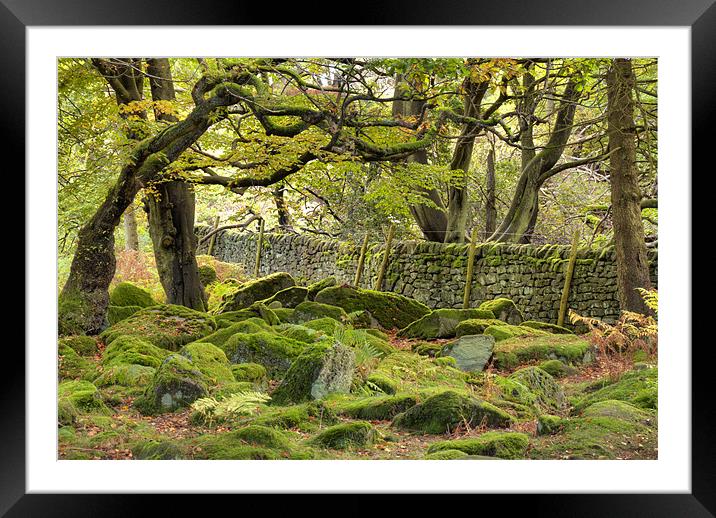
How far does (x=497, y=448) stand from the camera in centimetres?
478

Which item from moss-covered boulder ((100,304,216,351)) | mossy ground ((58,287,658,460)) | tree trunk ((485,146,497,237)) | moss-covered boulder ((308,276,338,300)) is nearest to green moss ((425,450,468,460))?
mossy ground ((58,287,658,460))

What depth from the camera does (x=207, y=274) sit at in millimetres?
12523

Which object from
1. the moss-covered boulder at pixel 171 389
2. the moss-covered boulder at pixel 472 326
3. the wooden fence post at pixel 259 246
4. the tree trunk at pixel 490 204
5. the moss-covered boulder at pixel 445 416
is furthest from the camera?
the wooden fence post at pixel 259 246

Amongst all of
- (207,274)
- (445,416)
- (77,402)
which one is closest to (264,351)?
(77,402)

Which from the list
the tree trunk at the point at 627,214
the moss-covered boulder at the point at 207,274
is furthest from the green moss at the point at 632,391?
the moss-covered boulder at the point at 207,274

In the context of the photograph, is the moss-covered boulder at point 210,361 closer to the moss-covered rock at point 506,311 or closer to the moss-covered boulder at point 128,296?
the moss-covered boulder at point 128,296

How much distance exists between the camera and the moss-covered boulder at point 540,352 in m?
7.23

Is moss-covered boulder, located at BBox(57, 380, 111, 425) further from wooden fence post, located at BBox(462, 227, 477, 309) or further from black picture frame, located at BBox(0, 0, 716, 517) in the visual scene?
wooden fence post, located at BBox(462, 227, 477, 309)

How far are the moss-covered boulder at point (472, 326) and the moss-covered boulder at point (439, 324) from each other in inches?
4.1

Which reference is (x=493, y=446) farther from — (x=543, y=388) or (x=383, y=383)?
(x=383, y=383)

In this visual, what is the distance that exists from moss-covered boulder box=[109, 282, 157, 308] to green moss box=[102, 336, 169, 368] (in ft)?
5.12

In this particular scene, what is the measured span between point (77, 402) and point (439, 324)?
15.4 ft
